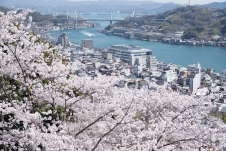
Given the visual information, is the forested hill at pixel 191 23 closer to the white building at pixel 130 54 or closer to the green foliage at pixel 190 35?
the green foliage at pixel 190 35

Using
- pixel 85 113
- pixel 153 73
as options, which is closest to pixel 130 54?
pixel 153 73

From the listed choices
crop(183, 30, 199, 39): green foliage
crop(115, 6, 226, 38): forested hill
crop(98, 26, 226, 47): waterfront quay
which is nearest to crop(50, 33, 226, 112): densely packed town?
crop(98, 26, 226, 47): waterfront quay

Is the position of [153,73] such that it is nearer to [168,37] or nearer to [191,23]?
[168,37]

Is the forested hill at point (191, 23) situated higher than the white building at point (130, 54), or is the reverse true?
the forested hill at point (191, 23)

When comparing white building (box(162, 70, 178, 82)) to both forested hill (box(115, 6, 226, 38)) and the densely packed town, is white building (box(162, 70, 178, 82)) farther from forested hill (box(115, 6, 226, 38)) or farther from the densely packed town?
forested hill (box(115, 6, 226, 38))

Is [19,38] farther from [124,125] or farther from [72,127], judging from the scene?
[124,125]

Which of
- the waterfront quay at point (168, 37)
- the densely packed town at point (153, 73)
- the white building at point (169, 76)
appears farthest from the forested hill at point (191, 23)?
the white building at point (169, 76)

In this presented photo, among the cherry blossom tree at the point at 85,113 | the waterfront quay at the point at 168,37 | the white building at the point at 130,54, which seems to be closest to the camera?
the cherry blossom tree at the point at 85,113

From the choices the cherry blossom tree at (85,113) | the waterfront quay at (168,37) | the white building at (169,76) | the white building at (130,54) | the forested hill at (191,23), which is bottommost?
the white building at (169,76)
